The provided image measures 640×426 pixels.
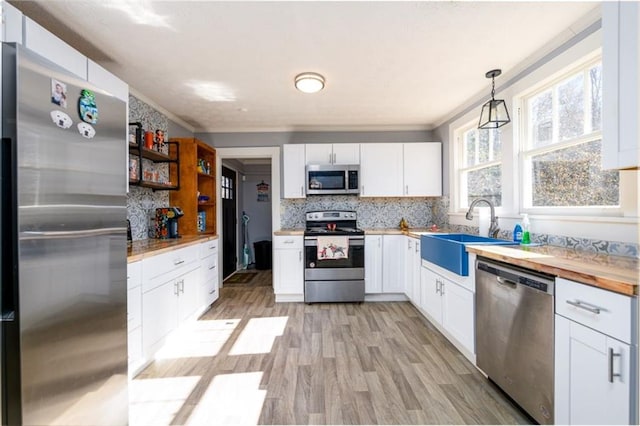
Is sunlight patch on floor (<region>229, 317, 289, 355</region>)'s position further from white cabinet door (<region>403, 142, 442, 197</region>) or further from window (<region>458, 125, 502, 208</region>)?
window (<region>458, 125, 502, 208</region>)

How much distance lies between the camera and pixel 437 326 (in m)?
2.63

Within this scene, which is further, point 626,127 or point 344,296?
point 344,296

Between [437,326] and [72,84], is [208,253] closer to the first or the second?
[72,84]

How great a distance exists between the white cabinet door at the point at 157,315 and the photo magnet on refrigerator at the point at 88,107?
1.28 m

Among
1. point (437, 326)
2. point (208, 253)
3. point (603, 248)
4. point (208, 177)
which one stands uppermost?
point (208, 177)

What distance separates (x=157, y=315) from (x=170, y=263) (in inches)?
16.5

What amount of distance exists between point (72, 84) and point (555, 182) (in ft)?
9.57

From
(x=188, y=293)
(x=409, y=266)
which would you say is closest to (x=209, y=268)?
(x=188, y=293)

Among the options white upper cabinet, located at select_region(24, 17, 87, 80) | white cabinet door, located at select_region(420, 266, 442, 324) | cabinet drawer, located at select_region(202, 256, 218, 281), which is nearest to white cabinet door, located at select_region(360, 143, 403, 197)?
white cabinet door, located at select_region(420, 266, 442, 324)

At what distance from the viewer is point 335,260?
3.38 metres

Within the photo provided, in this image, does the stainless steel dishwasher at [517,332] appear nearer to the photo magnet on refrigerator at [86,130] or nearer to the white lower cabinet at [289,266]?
the white lower cabinet at [289,266]

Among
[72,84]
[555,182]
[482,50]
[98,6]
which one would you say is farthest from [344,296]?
[98,6]

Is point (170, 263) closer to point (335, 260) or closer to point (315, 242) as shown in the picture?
point (315, 242)

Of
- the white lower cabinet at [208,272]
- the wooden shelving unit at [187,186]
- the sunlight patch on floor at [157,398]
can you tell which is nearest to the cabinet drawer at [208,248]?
the white lower cabinet at [208,272]
